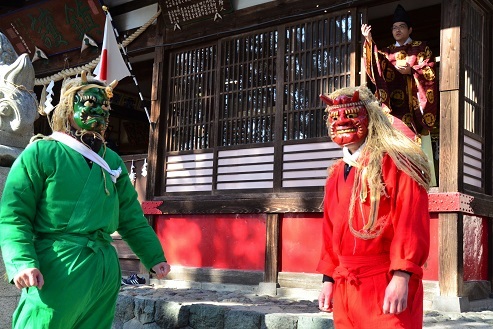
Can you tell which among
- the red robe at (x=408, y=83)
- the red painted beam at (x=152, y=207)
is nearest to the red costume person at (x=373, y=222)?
the red robe at (x=408, y=83)

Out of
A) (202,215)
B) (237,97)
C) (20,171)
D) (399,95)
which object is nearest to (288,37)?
(237,97)

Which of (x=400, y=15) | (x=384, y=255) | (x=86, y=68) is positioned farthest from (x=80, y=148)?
(x=86, y=68)

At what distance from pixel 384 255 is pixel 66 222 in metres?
1.69

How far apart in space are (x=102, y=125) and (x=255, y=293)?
4564mm

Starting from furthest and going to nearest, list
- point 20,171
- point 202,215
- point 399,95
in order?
point 202,215
point 399,95
point 20,171

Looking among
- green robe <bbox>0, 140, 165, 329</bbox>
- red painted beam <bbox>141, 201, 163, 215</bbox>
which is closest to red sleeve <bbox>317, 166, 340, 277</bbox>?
green robe <bbox>0, 140, 165, 329</bbox>

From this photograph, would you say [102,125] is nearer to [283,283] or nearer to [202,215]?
[283,283]

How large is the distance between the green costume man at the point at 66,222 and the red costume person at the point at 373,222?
4.13 ft

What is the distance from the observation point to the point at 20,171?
10.6ft

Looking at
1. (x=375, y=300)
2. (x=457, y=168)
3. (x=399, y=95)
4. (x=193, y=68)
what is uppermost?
(x=193, y=68)

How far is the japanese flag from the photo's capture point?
912cm

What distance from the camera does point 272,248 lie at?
25.0 ft

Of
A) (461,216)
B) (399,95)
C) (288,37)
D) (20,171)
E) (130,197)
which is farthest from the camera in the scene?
(288,37)

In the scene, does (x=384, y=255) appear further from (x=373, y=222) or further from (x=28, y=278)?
(x=28, y=278)
